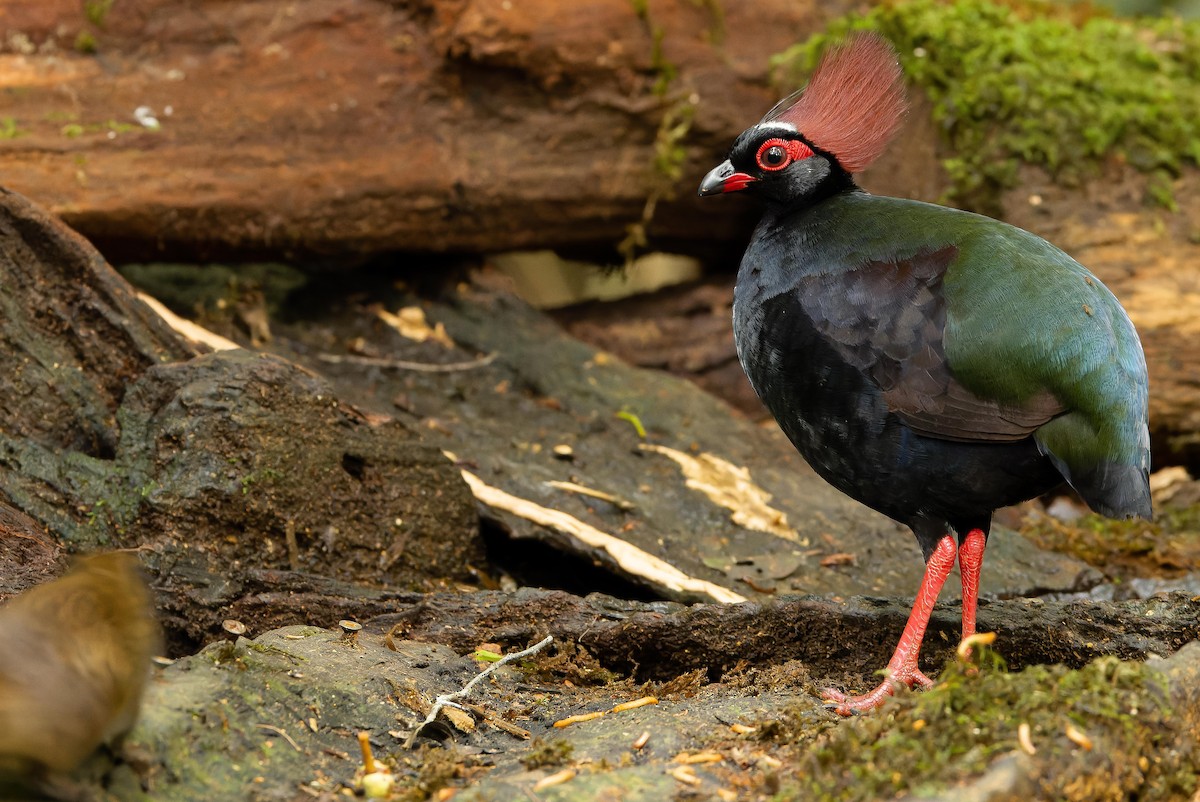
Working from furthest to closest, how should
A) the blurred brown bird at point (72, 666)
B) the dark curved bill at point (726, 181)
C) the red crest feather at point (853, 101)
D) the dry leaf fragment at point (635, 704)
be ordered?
the dark curved bill at point (726, 181) → the red crest feather at point (853, 101) → the dry leaf fragment at point (635, 704) → the blurred brown bird at point (72, 666)

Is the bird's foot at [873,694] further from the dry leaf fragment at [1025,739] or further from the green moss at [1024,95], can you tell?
the green moss at [1024,95]

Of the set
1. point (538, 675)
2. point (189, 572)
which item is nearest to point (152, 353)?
point (189, 572)

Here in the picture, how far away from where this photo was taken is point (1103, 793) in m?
2.55

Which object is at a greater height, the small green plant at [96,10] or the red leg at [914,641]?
the small green plant at [96,10]

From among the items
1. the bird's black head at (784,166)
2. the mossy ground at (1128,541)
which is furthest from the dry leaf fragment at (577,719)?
the mossy ground at (1128,541)

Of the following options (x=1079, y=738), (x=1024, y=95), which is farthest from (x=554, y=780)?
(x=1024, y=95)

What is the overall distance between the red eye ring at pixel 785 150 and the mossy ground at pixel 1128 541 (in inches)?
106

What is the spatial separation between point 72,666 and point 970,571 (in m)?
3.00

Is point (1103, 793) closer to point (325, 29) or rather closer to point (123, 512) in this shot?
point (123, 512)

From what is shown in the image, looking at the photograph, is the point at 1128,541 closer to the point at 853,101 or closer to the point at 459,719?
the point at 853,101

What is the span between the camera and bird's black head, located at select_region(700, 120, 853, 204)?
465 cm

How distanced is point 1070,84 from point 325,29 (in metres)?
4.77

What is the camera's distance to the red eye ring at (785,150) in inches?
183

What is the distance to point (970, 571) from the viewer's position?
4023 mm
